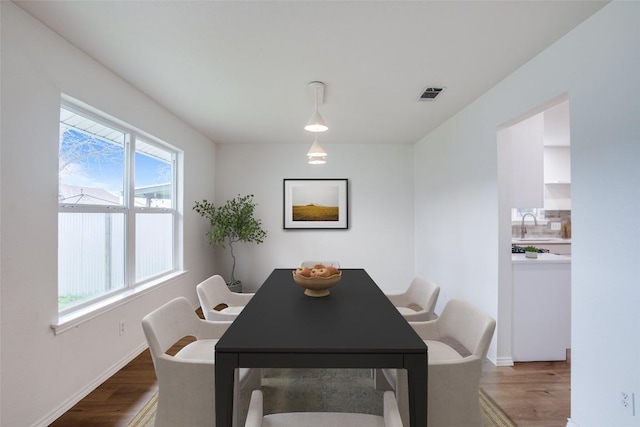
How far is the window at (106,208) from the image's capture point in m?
2.22

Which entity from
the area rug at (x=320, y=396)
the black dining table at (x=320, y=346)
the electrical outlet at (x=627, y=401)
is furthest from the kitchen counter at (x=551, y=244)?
the black dining table at (x=320, y=346)

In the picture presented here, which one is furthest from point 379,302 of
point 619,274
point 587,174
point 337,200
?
point 337,200

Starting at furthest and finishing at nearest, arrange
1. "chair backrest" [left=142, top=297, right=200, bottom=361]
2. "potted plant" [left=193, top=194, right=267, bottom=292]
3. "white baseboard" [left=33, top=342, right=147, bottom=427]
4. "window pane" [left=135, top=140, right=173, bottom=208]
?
"potted plant" [left=193, top=194, right=267, bottom=292]
"window pane" [left=135, top=140, right=173, bottom=208]
"white baseboard" [left=33, top=342, right=147, bottom=427]
"chair backrest" [left=142, top=297, right=200, bottom=361]

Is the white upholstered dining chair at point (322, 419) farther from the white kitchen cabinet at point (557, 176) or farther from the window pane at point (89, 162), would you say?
the white kitchen cabinet at point (557, 176)

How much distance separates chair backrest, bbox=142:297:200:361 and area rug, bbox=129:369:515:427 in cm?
68

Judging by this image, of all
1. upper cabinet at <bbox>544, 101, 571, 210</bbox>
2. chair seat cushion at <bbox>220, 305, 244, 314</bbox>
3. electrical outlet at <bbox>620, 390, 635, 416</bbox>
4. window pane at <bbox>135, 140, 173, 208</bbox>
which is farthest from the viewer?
upper cabinet at <bbox>544, 101, 571, 210</bbox>

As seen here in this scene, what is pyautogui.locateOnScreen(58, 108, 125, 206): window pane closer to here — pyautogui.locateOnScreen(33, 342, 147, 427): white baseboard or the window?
the window

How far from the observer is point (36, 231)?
1.85m

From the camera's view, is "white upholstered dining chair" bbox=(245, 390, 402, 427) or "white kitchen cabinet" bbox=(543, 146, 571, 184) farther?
"white kitchen cabinet" bbox=(543, 146, 571, 184)

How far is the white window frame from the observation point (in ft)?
7.22

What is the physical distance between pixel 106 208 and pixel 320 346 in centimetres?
236

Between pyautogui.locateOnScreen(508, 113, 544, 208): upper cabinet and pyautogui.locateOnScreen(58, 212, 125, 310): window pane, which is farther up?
pyautogui.locateOnScreen(508, 113, 544, 208): upper cabinet

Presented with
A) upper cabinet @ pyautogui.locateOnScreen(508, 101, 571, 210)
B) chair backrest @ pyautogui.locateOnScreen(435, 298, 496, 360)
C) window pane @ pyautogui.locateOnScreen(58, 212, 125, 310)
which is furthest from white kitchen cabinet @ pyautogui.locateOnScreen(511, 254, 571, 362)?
window pane @ pyautogui.locateOnScreen(58, 212, 125, 310)

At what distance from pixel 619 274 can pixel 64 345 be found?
3.40m
